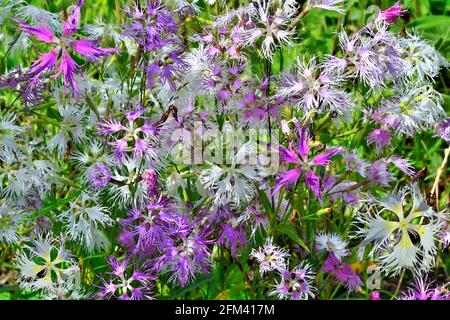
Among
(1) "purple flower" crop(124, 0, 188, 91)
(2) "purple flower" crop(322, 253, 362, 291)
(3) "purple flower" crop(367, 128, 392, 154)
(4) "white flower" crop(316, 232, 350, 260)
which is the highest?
(1) "purple flower" crop(124, 0, 188, 91)

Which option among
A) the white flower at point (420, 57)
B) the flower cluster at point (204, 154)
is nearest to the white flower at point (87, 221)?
the flower cluster at point (204, 154)

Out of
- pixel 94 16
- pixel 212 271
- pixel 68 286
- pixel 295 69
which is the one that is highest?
pixel 295 69

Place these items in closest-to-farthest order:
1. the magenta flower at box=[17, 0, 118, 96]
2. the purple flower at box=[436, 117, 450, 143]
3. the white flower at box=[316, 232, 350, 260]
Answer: the magenta flower at box=[17, 0, 118, 96], the white flower at box=[316, 232, 350, 260], the purple flower at box=[436, 117, 450, 143]

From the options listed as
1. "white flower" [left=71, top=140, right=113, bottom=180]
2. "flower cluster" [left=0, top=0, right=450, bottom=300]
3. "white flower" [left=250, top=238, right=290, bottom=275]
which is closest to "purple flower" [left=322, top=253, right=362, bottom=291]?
"flower cluster" [left=0, top=0, right=450, bottom=300]

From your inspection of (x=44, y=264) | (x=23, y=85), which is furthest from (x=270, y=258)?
(x=23, y=85)

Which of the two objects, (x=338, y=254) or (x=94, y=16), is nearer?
(x=338, y=254)

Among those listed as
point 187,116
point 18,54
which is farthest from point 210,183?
point 18,54

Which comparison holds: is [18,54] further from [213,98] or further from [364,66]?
[364,66]

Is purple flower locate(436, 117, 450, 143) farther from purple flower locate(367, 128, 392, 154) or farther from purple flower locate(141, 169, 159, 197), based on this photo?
purple flower locate(141, 169, 159, 197)
